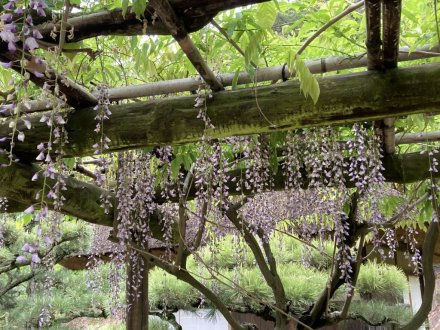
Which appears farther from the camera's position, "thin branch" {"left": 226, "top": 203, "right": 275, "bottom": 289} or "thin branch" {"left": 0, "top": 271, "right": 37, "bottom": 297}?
"thin branch" {"left": 0, "top": 271, "right": 37, "bottom": 297}

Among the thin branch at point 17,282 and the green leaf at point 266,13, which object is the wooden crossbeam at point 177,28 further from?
the thin branch at point 17,282

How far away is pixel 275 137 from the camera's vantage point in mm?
2363

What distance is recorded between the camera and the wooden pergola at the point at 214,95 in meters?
1.25

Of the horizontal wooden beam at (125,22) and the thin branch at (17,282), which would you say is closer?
the horizontal wooden beam at (125,22)

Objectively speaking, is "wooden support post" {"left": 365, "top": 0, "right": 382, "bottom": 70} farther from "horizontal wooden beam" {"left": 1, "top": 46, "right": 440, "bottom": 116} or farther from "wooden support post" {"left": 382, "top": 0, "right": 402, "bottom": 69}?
"horizontal wooden beam" {"left": 1, "top": 46, "right": 440, "bottom": 116}

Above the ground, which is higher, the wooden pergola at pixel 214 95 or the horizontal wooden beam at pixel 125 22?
the horizontal wooden beam at pixel 125 22

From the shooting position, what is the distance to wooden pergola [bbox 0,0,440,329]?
1.25 meters

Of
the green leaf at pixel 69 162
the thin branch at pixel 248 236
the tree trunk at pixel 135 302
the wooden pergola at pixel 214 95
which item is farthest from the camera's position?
the tree trunk at pixel 135 302

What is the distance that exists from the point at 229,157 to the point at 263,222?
1.65 feet

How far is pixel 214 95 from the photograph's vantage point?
5.47ft

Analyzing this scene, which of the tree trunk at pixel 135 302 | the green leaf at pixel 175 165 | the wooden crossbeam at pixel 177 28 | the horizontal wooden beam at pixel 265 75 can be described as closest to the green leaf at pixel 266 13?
the wooden crossbeam at pixel 177 28

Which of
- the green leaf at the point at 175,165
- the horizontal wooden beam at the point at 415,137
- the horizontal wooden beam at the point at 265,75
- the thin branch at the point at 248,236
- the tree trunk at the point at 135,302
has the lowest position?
the tree trunk at the point at 135,302

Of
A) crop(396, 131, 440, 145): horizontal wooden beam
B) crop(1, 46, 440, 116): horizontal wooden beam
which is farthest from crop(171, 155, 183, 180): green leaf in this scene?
crop(396, 131, 440, 145): horizontal wooden beam

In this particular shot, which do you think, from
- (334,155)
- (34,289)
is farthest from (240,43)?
(34,289)
